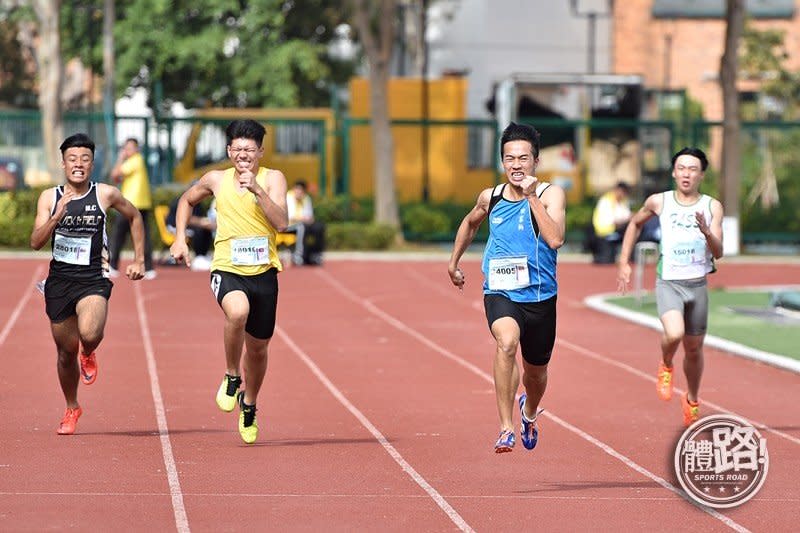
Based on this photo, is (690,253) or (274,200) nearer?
(274,200)

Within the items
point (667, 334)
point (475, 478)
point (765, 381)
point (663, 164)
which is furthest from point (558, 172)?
point (475, 478)

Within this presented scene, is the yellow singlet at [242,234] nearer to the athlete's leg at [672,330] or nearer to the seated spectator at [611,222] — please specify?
the athlete's leg at [672,330]

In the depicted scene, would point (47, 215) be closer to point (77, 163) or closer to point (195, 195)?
point (77, 163)

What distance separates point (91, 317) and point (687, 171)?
394 cm

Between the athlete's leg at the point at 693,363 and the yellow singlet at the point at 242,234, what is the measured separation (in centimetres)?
309

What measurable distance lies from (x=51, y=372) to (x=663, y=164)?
2349 centimetres

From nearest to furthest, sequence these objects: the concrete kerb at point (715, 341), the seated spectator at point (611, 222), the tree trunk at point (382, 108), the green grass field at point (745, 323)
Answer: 1. the concrete kerb at point (715, 341)
2. the green grass field at point (745, 323)
3. the seated spectator at point (611, 222)
4. the tree trunk at point (382, 108)

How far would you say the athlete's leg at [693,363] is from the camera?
11625mm

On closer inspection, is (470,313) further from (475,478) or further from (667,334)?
(475,478)

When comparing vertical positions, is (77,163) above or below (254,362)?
above

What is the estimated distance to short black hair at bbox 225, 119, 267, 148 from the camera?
995 centimetres

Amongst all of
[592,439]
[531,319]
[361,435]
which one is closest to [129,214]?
[361,435]

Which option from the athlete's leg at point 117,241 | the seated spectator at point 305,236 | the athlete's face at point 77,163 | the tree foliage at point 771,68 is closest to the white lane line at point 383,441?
the athlete's face at point 77,163

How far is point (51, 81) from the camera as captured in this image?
112 feet
